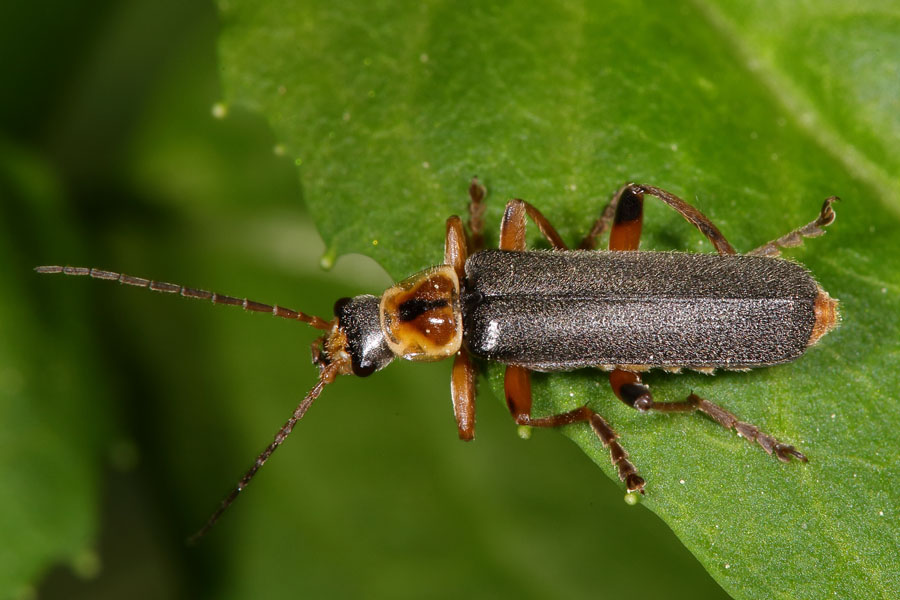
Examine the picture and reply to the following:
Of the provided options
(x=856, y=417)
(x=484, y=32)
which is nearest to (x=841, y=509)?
(x=856, y=417)

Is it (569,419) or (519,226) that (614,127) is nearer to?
(519,226)

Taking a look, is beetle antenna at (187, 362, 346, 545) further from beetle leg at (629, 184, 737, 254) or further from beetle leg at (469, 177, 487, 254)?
beetle leg at (629, 184, 737, 254)

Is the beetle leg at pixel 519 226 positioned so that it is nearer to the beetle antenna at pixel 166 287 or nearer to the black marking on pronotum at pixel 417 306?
the black marking on pronotum at pixel 417 306

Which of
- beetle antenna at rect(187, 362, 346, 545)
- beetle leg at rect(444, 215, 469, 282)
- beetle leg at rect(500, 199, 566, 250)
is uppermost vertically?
beetle leg at rect(500, 199, 566, 250)

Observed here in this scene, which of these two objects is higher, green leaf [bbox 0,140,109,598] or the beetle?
the beetle

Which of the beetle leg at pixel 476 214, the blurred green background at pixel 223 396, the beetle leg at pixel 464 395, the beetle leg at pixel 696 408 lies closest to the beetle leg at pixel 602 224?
the beetle leg at pixel 476 214

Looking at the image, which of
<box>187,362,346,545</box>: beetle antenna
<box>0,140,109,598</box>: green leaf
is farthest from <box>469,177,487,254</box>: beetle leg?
<box>0,140,109,598</box>: green leaf

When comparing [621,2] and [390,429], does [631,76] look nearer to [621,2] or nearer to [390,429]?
[621,2]
